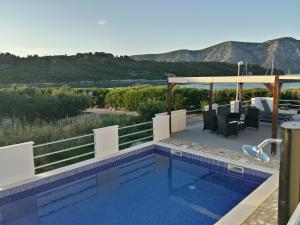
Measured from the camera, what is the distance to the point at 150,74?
5356cm

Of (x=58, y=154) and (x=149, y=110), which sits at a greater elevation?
(x=149, y=110)

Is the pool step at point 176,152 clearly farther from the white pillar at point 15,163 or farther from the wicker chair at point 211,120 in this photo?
the white pillar at point 15,163

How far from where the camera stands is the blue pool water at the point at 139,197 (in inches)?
217

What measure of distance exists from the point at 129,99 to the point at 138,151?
9706 millimetres

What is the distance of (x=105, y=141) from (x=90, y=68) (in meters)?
44.9

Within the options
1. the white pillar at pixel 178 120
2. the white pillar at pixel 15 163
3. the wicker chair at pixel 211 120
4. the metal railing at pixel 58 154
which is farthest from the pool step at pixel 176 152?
the white pillar at pixel 15 163

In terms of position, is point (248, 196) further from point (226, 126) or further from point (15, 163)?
point (15, 163)

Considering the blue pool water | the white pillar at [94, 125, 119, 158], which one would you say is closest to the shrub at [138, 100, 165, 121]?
the white pillar at [94, 125, 119, 158]

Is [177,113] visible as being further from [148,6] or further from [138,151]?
[148,6]

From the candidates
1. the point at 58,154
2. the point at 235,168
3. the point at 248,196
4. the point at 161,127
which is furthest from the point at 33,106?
the point at 248,196

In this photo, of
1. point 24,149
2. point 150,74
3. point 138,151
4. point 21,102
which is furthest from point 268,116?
point 150,74

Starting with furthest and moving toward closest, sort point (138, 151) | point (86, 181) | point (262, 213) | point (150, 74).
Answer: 1. point (150, 74)
2. point (138, 151)
3. point (86, 181)
4. point (262, 213)

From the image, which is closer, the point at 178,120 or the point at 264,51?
the point at 178,120

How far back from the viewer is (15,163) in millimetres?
6320
